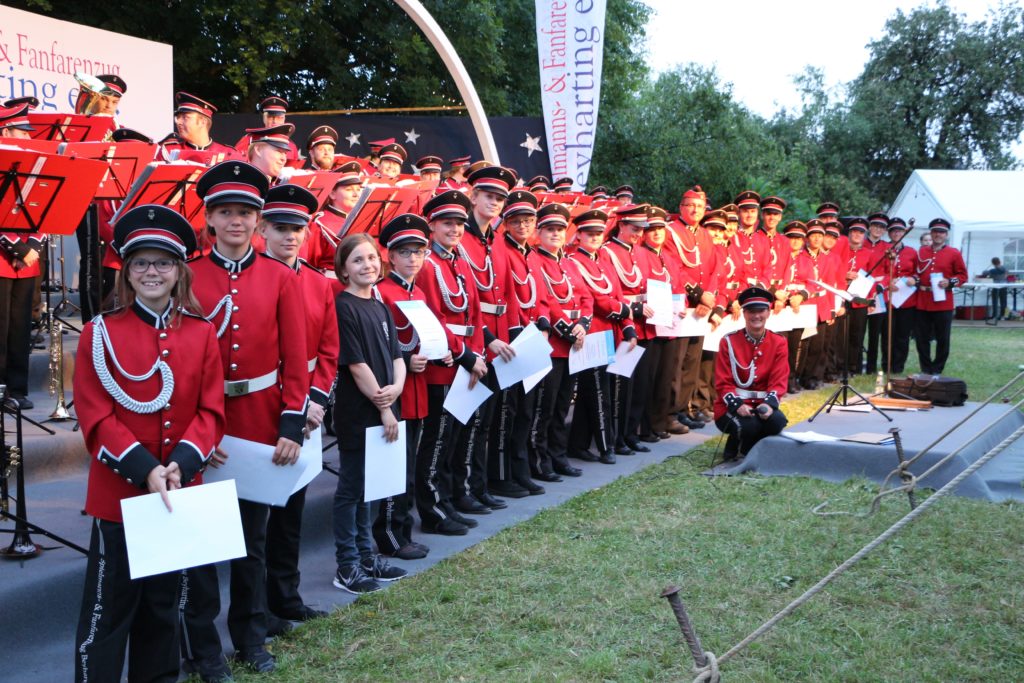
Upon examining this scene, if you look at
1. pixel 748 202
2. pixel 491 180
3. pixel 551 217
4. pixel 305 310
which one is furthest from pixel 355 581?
pixel 748 202

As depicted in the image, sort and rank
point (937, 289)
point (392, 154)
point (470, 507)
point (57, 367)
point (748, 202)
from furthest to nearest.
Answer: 1. point (937, 289)
2. point (748, 202)
3. point (392, 154)
4. point (57, 367)
5. point (470, 507)

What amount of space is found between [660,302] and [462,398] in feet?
11.9

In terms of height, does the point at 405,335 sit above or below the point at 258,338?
below

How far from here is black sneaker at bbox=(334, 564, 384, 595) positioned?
552cm

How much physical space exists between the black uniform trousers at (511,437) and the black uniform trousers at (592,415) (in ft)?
3.20

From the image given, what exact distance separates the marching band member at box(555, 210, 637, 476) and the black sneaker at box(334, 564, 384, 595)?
341 cm

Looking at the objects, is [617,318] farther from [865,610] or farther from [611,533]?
[865,610]

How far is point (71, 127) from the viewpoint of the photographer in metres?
6.93

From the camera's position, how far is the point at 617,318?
29.8 feet

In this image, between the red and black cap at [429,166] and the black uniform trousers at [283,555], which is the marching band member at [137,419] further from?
the red and black cap at [429,166]

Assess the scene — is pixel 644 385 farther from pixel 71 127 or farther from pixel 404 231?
pixel 71 127

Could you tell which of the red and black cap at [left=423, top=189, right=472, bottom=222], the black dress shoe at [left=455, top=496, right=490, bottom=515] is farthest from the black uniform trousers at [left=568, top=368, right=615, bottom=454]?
the red and black cap at [left=423, top=189, right=472, bottom=222]

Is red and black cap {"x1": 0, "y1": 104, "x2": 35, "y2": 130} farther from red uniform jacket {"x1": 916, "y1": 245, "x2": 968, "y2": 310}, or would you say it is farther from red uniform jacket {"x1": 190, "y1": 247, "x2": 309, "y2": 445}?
red uniform jacket {"x1": 916, "y1": 245, "x2": 968, "y2": 310}

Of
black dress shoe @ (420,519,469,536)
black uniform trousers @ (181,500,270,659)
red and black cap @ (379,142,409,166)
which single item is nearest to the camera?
black uniform trousers @ (181,500,270,659)
